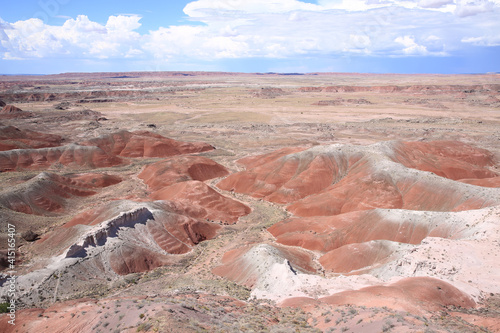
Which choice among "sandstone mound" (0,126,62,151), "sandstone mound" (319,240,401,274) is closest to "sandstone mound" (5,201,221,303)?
"sandstone mound" (319,240,401,274)

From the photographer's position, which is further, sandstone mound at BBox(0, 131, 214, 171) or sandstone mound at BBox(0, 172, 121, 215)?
sandstone mound at BBox(0, 131, 214, 171)

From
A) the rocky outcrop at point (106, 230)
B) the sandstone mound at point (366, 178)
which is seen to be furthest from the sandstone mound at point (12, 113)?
the rocky outcrop at point (106, 230)

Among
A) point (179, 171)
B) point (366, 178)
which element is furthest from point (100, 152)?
point (366, 178)

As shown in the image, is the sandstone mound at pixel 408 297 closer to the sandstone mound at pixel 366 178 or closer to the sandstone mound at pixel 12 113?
the sandstone mound at pixel 366 178

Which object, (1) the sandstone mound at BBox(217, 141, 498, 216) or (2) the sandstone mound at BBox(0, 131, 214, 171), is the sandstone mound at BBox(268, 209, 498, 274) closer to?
(1) the sandstone mound at BBox(217, 141, 498, 216)

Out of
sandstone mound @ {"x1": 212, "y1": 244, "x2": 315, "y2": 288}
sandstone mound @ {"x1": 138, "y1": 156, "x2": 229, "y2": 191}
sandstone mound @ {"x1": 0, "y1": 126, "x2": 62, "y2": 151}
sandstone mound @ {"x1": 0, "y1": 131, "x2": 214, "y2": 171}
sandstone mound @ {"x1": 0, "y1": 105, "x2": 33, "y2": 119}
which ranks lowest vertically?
sandstone mound @ {"x1": 212, "y1": 244, "x2": 315, "y2": 288}

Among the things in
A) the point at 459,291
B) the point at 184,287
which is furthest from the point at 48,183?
the point at 459,291

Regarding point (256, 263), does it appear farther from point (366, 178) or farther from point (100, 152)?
point (100, 152)
